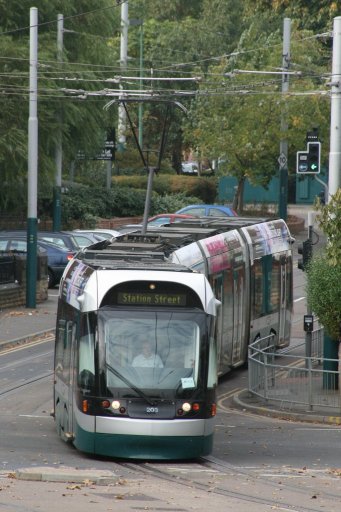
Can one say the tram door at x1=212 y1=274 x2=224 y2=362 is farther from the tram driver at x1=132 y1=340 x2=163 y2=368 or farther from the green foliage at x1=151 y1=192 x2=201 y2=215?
the green foliage at x1=151 y1=192 x2=201 y2=215

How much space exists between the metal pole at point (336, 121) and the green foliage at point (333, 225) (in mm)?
1952

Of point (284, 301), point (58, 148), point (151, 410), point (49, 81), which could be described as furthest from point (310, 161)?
point (58, 148)

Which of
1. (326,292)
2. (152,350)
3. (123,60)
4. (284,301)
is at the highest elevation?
(123,60)

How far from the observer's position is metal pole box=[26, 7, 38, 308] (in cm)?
3219

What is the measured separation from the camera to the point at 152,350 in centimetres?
1520

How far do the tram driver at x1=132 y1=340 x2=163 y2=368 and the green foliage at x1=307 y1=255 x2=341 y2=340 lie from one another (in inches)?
258

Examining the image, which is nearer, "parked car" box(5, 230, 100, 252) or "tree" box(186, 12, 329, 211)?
"parked car" box(5, 230, 100, 252)

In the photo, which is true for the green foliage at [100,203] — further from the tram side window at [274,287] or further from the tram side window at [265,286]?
the tram side window at [265,286]

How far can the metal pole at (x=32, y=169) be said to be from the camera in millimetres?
32188

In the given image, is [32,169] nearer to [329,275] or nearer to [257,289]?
[257,289]

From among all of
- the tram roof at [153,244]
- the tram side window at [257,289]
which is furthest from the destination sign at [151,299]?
the tram side window at [257,289]

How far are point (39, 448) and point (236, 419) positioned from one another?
186 inches

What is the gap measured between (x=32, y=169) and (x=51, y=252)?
6.88m

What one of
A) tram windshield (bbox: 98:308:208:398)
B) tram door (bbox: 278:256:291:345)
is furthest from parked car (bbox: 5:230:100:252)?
tram windshield (bbox: 98:308:208:398)
